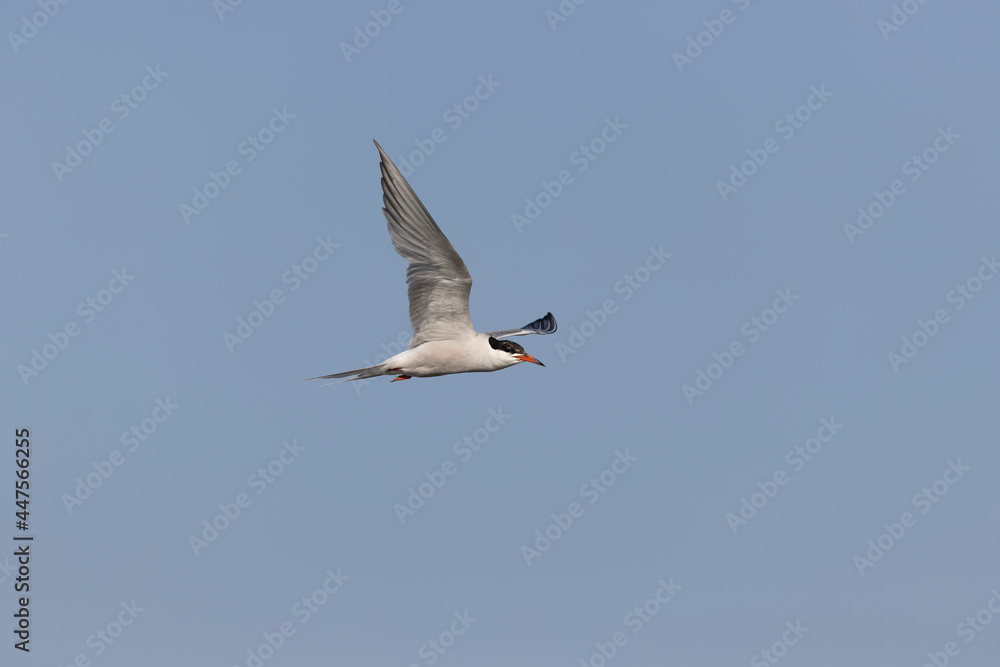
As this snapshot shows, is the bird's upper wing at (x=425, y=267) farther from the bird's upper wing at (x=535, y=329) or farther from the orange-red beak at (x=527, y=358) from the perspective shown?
the bird's upper wing at (x=535, y=329)

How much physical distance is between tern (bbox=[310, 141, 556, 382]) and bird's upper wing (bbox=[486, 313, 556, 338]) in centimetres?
216

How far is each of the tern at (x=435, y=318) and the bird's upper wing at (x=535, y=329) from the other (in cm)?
216

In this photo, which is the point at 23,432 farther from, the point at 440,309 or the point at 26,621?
the point at 440,309

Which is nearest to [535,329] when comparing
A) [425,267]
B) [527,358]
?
[527,358]

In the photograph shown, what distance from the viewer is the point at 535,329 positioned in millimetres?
40656

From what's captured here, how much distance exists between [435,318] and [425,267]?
1.14 metres

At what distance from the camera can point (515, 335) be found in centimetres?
3991

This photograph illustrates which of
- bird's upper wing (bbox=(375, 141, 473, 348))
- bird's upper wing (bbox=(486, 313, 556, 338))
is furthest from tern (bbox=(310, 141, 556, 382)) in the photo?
bird's upper wing (bbox=(486, 313, 556, 338))

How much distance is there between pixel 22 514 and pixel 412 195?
1012 cm

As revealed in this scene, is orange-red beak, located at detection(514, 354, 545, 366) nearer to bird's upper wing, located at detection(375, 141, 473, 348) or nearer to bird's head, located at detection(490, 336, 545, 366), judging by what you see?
bird's head, located at detection(490, 336, 545, 366)

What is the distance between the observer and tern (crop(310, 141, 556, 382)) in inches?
1410

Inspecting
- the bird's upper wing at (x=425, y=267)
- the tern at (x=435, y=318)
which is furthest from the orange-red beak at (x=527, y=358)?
the bird's upper wing at (x=425, y=267)

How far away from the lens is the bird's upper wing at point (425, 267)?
116 ft

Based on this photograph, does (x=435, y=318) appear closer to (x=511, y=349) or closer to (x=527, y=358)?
(x=511, y=349)
